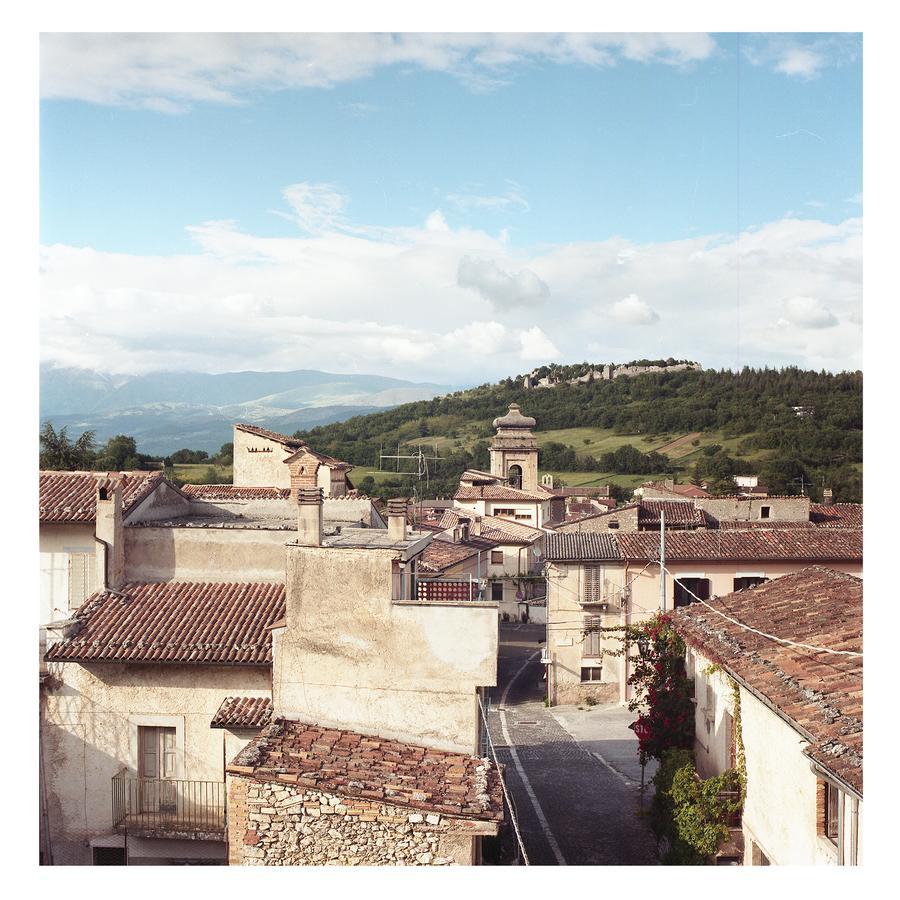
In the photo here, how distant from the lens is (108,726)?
26.7 ft

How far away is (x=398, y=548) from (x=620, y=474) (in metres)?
48.0

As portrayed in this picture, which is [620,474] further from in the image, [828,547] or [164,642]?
[164,642]

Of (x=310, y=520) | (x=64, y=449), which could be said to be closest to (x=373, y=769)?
(x=310, y=520)

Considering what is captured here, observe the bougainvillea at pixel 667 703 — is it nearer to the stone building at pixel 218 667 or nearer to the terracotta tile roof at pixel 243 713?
the stone building at pixel 218 667

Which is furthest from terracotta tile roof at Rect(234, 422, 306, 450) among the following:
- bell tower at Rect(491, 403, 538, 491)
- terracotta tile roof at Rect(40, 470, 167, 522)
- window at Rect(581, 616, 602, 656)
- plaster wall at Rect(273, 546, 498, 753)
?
bell tower at Rect(491, 403, 538, 491)

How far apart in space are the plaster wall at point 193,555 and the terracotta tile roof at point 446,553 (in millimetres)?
10248

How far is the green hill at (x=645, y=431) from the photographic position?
108ft

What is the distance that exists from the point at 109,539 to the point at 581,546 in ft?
38.2

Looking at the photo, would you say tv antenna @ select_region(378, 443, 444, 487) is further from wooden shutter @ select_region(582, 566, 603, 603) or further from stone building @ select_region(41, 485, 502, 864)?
wooden shutter @ select_region(582, 566, 603, 603)

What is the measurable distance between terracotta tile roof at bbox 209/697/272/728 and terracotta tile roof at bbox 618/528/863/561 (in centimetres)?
1118

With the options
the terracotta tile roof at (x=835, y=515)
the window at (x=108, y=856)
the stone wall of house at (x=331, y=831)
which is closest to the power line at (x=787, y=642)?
the stone wall of house at (x=331, y=831)

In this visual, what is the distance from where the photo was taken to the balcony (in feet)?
25.8

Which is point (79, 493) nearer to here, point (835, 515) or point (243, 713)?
point (243, 713)
